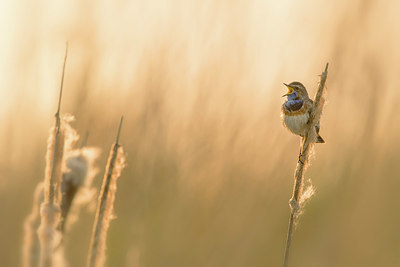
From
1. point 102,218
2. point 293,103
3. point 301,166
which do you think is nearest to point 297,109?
point 293,103

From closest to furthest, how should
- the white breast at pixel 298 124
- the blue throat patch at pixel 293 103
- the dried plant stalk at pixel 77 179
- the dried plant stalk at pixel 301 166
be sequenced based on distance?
the dried plant stalk at pixel 301 166
the dried plant stalk at pixel 77 179
the white breast at pixel 298 124
the blue throat patch at pixel 293 103

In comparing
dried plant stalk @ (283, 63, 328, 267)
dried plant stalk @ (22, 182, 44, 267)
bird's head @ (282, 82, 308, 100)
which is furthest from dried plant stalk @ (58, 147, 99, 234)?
bird's head @ (282, 82, 308, 100)

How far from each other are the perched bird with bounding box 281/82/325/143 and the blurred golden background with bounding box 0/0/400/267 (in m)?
0.13

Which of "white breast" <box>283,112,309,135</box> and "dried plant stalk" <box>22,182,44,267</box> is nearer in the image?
"dried plant stalk" <box>22,182,44,267</box>

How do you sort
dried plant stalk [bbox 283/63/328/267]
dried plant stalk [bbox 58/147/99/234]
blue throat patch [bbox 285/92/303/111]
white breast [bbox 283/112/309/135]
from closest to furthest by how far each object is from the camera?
dried plant stalk [bbox 283/63/328/267], dried plant stalk [bbox 58/147/99/234], white breast [bbox 283/112/309/135], blue throat patch [bbox 285/92/303/111]

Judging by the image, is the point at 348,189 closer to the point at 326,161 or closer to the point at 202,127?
the point at 326,161

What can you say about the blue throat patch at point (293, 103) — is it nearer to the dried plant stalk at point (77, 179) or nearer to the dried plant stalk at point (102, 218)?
the dried plant stalk at point (77, 179)

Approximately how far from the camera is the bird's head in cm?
263

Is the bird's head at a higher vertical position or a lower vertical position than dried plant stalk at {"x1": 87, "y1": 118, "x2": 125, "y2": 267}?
higher

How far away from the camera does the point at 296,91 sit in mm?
2650

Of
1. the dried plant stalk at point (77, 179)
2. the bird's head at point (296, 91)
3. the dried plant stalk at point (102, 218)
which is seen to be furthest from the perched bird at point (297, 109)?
the dried plant stalk at point (102, 218)

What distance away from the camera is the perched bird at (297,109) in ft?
8.20

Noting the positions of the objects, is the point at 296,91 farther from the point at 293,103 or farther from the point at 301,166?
the point at 301,166

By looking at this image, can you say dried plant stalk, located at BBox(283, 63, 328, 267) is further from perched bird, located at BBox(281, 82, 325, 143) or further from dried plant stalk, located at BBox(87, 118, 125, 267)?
perched bird, located at BBox(281, 82, 325, 143)
